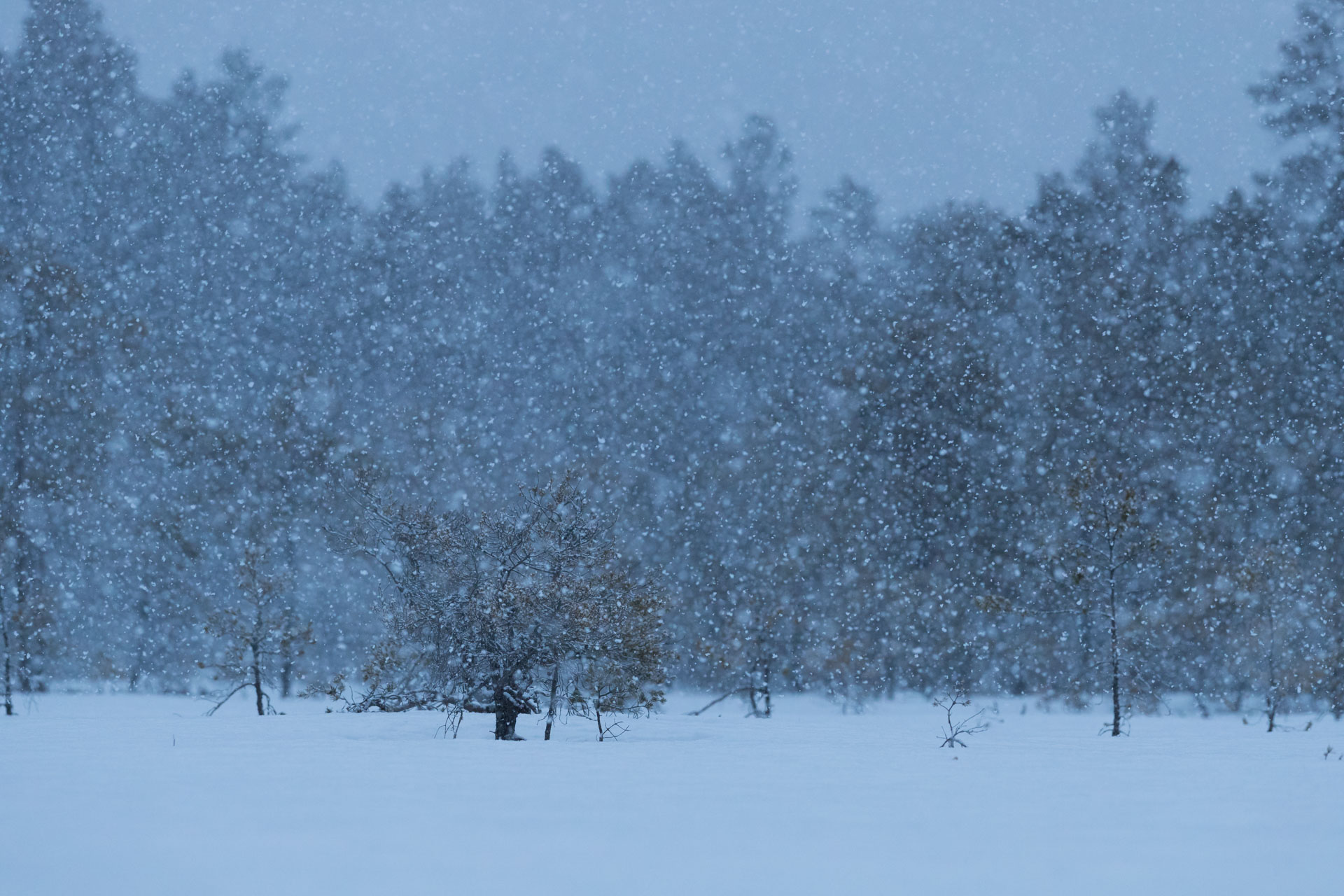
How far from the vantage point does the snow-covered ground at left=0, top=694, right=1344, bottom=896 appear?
211 inches

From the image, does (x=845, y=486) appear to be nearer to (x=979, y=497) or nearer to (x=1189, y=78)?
(x=979, y=497)

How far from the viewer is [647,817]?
6.90m

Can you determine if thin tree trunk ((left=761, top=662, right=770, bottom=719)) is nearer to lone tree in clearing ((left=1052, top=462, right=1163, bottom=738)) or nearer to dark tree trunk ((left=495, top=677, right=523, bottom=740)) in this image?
lone tree in clearing ((left=1052, top=462, right=1163, bottom=738))

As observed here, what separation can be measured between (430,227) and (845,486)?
15.9 m

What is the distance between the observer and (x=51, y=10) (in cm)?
3055

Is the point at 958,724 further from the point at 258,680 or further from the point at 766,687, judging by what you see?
the point at 258,680

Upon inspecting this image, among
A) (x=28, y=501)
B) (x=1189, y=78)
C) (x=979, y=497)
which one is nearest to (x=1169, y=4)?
(x=1189, y=78)

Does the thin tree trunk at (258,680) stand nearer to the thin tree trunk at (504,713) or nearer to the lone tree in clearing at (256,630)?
the lone tree in clearing at (256,630)

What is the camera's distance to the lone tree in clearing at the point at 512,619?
487 inches

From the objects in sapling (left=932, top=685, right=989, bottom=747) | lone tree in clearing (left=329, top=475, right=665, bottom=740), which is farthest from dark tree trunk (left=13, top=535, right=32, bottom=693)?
sapling (left=932, top=685, right=989, bottom=747)

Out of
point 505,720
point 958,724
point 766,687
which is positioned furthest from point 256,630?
point 958,724

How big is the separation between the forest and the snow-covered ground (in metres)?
6.71

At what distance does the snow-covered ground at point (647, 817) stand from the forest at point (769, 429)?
264 inches

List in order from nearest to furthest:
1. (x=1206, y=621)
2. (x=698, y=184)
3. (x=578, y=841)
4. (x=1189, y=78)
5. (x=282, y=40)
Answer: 1. (x=578, y=841)
2. (x=1206, y=621)
3. (x=698, y=184)
4. (x=1189, y=78)
5. (x=282, y=40)
